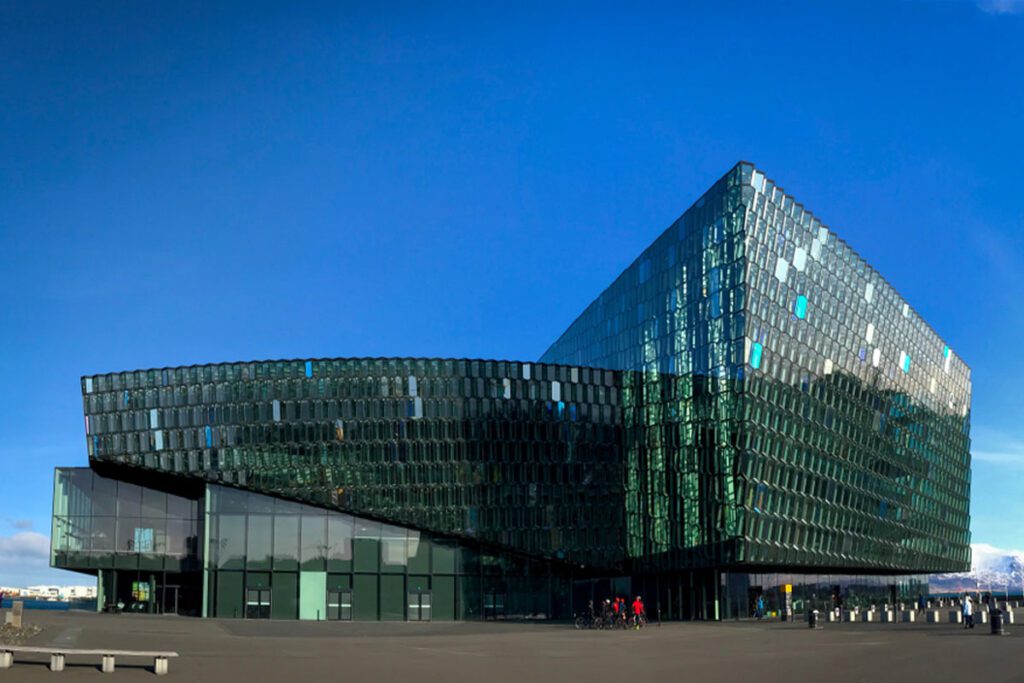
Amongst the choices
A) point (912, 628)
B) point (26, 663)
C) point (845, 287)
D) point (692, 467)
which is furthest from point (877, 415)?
point (26, 663)

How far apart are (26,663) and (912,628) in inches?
1560

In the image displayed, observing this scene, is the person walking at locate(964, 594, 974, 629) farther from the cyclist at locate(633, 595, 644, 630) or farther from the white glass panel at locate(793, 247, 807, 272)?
the white glass panel at locate(793, 247, 807, 272)

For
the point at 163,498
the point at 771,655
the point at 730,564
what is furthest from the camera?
the point at 163,498

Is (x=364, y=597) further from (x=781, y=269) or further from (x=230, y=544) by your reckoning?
(x=781, y=269)

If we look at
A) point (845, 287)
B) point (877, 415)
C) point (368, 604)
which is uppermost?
point (845, 287)

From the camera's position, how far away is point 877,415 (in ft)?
263

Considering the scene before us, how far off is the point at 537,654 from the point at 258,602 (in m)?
35.7

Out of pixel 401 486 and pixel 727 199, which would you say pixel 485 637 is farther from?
pixel 727 199

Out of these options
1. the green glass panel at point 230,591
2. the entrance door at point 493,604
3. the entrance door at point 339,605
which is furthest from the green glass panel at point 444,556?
the green glass panel at point 230,591

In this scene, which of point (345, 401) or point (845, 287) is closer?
point (345, 401)

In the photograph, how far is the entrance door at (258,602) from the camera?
216 ft

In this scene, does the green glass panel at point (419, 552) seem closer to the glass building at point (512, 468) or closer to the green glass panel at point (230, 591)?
the glass building at point (512, 468)

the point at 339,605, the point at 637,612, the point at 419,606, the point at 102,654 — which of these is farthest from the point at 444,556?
the point at 102,654

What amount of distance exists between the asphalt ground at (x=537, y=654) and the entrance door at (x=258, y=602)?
13.0m
